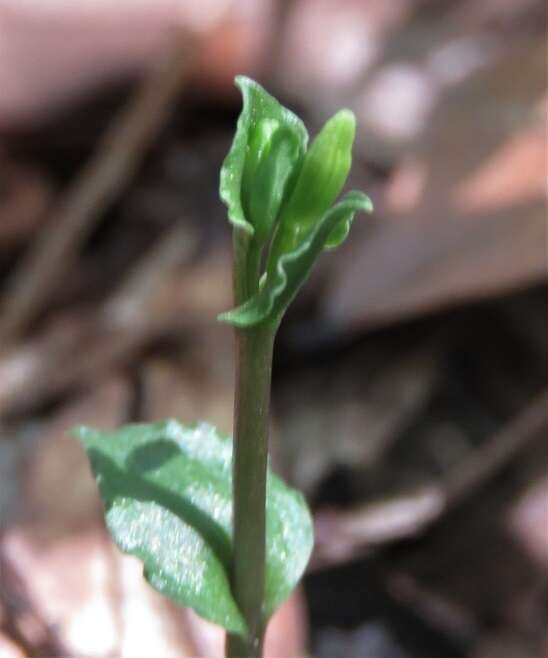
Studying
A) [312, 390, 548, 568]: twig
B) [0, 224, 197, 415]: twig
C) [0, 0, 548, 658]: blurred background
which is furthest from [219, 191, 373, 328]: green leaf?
[0, 224, 197, 415]: twig

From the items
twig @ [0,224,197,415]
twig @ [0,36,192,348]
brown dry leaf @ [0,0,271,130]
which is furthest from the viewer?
brown dry leaf @ [0,0,271,130]

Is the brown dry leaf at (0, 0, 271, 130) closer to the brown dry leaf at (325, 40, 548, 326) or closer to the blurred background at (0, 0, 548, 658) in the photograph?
the blurred background at (0, 0, 548, 658)

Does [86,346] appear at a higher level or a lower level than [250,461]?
lower

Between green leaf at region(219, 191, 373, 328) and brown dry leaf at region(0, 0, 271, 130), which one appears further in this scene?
brown dry leaf at region(0, 0, 271, 130)

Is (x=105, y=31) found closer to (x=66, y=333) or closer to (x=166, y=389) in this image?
(x=66, y=333)

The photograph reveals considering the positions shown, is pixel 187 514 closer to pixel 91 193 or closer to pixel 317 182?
pixel 317 182

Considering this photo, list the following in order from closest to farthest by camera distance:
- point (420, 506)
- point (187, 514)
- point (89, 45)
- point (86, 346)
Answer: point (187, 514) < point (420, 506) < point (86, 346) < point (89, 45)

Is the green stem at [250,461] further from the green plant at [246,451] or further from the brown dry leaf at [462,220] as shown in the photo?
the brown dry leaf at [462,220]

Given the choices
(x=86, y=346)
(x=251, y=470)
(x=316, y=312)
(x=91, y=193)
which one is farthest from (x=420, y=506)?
(x=91, y=193)
